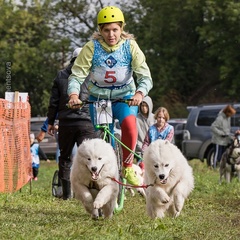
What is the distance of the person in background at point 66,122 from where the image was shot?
10977 mm

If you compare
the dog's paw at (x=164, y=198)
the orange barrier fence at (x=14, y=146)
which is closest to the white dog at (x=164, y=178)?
the dog's paw at (x=164, y=198)

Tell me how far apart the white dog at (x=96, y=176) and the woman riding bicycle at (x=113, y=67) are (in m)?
0.51

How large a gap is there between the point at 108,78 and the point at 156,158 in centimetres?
94

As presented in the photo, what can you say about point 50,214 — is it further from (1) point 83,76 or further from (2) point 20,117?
(2) point 20,117

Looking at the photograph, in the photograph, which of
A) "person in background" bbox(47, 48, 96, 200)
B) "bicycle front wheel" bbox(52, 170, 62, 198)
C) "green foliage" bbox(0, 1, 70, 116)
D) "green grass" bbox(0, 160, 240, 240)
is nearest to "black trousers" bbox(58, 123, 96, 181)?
"person in background" bbox(47, 48, 96, 200)

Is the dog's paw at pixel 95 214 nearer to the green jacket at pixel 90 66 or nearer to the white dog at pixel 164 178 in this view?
the white dog at pixel 164 178

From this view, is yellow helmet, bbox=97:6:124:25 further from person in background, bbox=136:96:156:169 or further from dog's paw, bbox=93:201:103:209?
person in background, bbox=136:96:156:169

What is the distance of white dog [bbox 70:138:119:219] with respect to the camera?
8.23 meters

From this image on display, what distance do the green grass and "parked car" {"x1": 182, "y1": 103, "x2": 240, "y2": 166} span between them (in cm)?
1294

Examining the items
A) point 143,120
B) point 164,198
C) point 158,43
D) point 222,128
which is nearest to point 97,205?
point 164,198

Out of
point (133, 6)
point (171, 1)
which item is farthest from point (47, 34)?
point (171, 1)

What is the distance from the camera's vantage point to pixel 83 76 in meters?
8.66

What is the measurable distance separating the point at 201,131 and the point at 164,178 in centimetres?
1702

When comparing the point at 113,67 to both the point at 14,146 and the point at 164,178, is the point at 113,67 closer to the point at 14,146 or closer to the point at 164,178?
the point at 164,178
